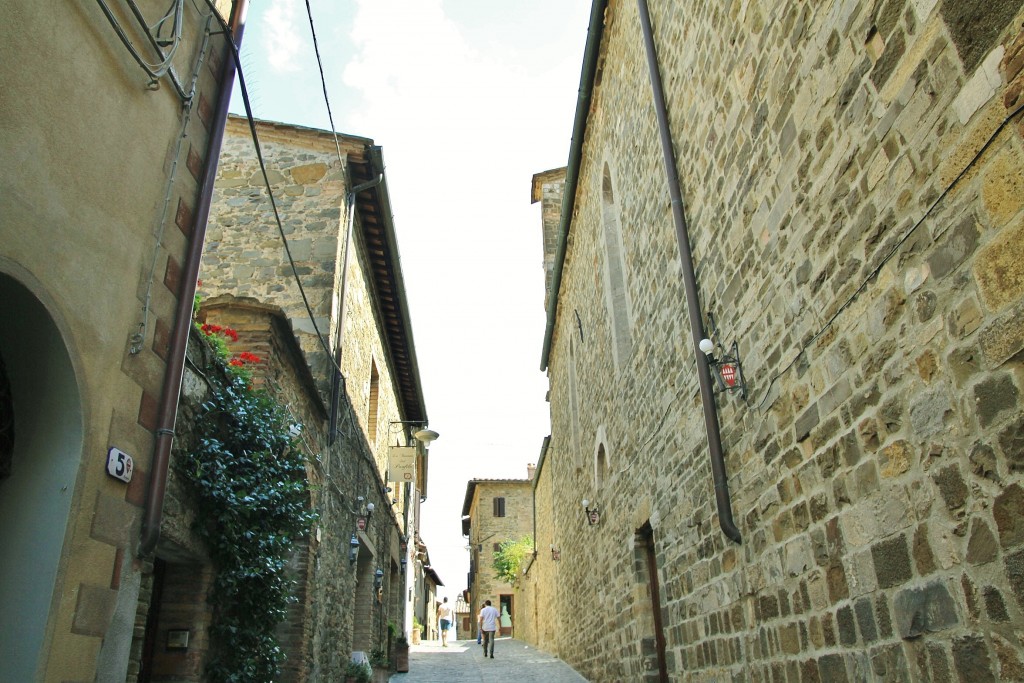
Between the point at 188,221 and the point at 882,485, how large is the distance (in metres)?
3.92

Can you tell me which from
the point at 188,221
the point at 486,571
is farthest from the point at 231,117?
the point at 486,571

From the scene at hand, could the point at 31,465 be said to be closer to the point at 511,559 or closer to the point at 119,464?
the point at 119,464

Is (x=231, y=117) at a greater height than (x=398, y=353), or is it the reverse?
(x=231, y=117)

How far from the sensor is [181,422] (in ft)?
14.4

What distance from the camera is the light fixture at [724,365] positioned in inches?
170

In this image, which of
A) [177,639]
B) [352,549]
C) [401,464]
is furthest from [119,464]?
[401,464]

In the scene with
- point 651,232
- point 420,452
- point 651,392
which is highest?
point 420,452

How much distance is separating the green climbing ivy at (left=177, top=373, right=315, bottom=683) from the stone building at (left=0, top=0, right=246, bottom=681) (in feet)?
2.74

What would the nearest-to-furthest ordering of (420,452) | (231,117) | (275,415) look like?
(275,415) < (231,117) < (420,452)

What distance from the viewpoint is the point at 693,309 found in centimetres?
490

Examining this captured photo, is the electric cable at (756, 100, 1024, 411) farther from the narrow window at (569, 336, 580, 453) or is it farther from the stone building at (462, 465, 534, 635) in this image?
the stone building at (462, 465, 534, 635)

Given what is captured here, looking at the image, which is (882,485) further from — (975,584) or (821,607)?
(821,607)

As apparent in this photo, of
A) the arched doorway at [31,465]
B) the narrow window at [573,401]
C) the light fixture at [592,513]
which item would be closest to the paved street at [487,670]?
the light fixture at [592,513]

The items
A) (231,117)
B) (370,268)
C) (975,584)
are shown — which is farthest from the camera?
(370,268)
